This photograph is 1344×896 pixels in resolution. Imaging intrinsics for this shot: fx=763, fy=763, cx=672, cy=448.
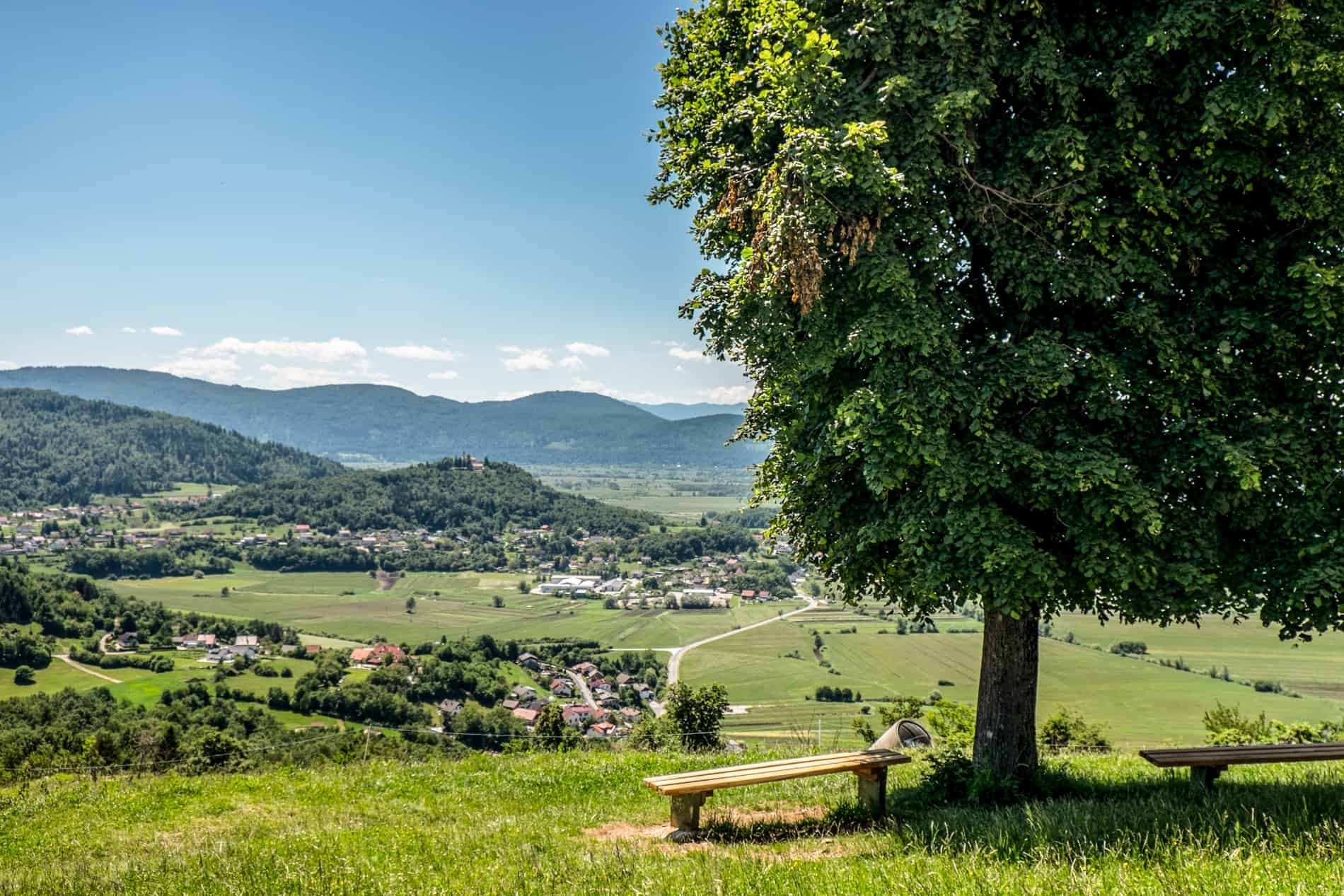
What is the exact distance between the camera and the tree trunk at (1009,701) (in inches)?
316

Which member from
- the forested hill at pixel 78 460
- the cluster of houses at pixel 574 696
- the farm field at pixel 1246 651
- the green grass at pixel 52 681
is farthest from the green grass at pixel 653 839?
the forested hill at pixel 78 460

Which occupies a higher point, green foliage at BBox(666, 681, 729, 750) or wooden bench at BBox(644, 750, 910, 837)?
wooden bench at BBox(644, 750, 910, 837)

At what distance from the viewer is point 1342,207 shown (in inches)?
256

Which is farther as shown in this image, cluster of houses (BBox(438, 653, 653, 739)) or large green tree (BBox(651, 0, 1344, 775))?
cluster of houses (BBox(438, 653, 653, 739))

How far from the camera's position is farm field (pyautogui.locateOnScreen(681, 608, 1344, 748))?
122 ft

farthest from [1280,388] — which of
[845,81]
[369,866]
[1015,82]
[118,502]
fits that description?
[118,502]

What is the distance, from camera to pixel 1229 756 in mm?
6723

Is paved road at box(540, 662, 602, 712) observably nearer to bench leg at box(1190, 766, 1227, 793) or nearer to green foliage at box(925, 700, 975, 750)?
green foliage at box(925, 700, 975, 750)

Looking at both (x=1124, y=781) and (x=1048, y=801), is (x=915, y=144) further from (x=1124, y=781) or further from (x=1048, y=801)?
(x=1124, y=781)

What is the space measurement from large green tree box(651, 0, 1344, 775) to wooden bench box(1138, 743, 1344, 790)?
1015 mm

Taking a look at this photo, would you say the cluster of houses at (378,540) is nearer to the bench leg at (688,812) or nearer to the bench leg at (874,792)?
the bench leg at (688,812)

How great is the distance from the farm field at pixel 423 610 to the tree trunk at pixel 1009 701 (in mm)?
69117

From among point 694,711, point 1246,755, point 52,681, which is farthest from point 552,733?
point 52,681

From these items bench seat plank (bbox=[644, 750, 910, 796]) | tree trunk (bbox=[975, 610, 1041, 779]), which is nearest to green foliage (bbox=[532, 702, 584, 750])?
bench seat plank (bbox=[644, 750, 910, 796])
